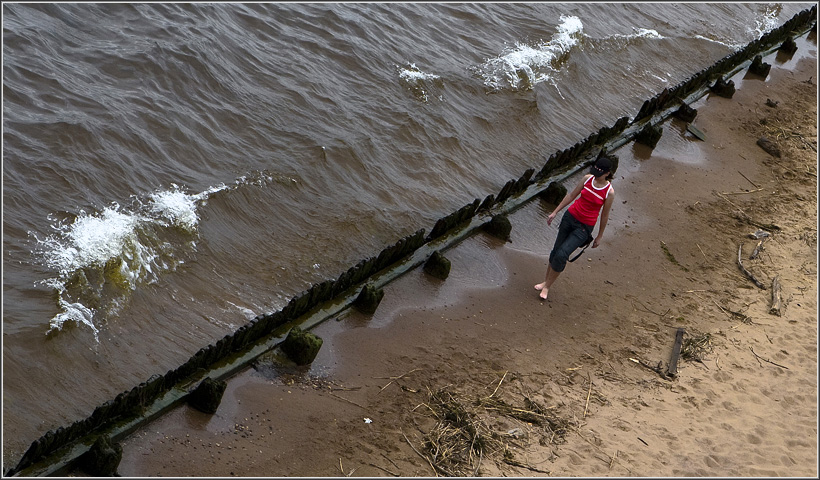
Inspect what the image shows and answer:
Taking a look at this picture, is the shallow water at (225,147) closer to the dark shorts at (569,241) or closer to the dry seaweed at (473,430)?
the dark shorts at (569,241)

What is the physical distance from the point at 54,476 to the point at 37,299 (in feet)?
8.55

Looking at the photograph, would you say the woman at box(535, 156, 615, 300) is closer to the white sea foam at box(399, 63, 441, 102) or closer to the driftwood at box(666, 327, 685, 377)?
the driftwood at box(666, 327, 685, 377)

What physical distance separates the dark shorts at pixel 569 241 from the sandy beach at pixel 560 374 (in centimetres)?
57

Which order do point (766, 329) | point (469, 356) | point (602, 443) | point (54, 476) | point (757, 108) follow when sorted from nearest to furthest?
1. point (54, 476)
2. point (602, 443)
3. point (469, 356)
4. point (766, 329)
5. point (757, 108)

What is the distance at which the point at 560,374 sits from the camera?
29.7 feet

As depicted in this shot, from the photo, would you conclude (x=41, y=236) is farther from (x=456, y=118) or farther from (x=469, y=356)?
(x=456, y=118)

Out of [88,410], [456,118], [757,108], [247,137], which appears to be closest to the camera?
[88,410]

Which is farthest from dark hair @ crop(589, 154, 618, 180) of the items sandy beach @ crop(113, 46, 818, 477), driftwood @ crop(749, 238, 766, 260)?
driftwood @ crop(749, 238, 766, 260)

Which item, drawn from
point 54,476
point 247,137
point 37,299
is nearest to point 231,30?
point 247,137

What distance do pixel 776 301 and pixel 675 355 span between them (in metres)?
2.27

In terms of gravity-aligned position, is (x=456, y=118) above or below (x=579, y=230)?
below

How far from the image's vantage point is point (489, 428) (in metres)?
8.03

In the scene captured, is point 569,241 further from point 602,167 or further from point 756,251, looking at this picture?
point 756,251

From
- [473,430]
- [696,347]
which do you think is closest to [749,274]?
[696,347]
